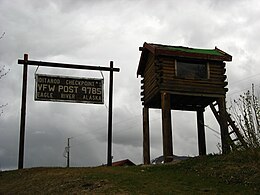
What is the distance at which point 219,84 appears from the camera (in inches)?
886

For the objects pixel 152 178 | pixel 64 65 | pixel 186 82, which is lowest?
pixel 152 178

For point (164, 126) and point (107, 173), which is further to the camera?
point (164, 126)

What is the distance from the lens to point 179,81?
71.6ft

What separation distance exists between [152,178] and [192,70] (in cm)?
907

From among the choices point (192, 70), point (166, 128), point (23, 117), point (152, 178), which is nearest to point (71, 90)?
point (23, 117)

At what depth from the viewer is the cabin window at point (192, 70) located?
72.9 feet

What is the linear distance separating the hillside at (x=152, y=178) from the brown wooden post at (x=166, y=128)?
5.63 feet

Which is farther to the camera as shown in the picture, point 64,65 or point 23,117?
point 64,65

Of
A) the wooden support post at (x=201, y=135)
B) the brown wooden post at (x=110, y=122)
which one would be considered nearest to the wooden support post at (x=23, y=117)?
the brown wooden post at (x=110, y=122)

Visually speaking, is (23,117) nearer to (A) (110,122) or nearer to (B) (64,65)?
(B) (64,65)

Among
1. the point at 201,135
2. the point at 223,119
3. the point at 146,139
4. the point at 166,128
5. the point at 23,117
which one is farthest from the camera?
the point at 201,135

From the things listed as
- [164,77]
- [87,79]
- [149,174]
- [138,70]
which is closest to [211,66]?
[164,77]

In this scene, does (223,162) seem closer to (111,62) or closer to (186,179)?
(186,179)

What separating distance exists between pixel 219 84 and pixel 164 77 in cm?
329
